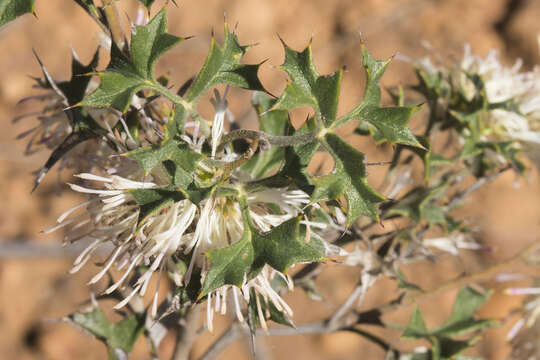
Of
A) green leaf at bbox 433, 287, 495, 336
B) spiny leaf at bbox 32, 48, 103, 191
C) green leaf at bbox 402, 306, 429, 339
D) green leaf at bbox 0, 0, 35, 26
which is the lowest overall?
green leaf at bbox 433, 287, 495, 336

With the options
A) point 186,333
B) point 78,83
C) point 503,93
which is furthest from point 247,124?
point 78,83

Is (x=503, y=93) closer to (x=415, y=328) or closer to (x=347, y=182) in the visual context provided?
(x=415, y=328)

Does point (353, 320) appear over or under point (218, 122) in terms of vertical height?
under

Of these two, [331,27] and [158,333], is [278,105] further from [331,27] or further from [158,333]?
[331,27]

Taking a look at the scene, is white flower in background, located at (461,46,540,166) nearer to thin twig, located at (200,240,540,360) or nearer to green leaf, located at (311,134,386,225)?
thin twig, located at (200,240,540,360)

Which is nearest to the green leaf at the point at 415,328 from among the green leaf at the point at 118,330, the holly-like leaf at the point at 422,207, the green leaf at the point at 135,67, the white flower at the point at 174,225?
the holly-like leaf at the point at 422,207

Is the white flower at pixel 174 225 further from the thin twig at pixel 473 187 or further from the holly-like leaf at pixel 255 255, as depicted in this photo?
the thin twig at pixel 473 187

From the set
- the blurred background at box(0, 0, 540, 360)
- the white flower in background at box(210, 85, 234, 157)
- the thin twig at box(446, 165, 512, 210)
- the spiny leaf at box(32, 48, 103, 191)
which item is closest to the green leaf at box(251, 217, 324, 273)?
the white flower in background at box(210, 85, 234, 157)

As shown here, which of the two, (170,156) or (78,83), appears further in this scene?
(78,83)
